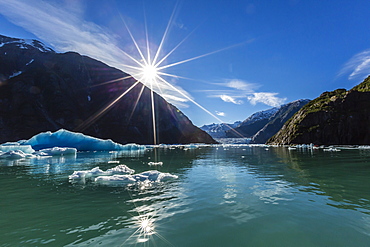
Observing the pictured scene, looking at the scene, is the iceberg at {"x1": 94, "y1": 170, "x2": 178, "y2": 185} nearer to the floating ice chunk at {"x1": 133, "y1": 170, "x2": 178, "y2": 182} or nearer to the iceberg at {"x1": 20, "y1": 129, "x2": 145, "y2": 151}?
the floating ice chunk at {"x1": 133, "y1": 170, "x2": 178, "y2": 182}

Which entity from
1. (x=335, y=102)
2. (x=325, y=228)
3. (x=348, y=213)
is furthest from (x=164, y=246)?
(x=335, y=102)

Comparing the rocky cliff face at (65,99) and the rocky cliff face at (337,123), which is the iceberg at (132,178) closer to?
the rocky cliff face at (337,123)

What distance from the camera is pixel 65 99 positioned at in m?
154

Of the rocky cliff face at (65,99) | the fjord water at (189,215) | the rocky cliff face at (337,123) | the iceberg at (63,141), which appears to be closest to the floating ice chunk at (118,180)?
the fjord water at (189,215)

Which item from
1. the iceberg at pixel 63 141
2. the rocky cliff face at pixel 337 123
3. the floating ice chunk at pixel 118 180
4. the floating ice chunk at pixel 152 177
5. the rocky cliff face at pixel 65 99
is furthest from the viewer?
the rocky cliff face at pixel 65 99

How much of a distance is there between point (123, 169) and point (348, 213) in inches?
745

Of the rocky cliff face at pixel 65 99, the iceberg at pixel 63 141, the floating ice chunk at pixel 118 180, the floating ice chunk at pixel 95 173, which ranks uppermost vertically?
the rocky cliff face at pixel 65 99

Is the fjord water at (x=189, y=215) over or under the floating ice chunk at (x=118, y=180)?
under

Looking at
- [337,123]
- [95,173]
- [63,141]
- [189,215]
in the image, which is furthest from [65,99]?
[337,123]

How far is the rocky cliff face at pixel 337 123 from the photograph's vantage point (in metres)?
97.2

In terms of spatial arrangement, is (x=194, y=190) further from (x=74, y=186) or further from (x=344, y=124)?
(x=344, y=124)

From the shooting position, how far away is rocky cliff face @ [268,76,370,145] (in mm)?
97250

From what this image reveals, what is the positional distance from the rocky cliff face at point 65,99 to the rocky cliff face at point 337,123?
4838 inches

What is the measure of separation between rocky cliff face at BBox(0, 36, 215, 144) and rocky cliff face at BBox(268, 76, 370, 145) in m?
123
